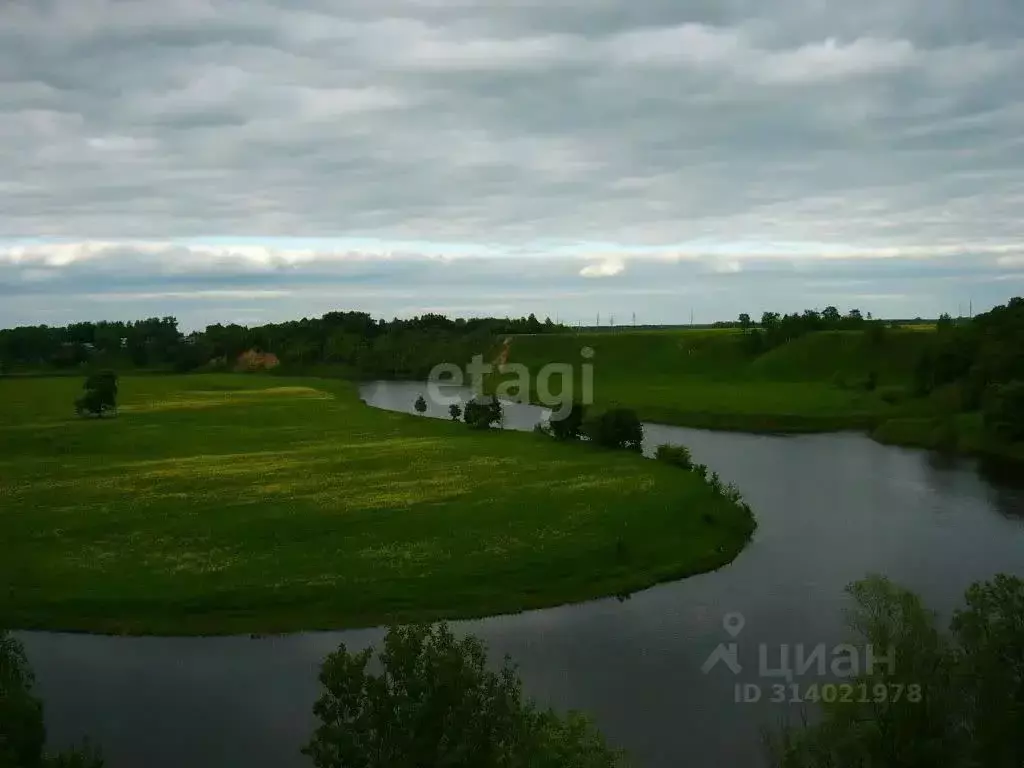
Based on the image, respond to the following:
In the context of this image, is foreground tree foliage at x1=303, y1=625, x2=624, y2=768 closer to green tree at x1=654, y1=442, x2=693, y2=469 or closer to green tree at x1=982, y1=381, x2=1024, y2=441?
green tree at x1=654, y1=442, x2=693, y2=469

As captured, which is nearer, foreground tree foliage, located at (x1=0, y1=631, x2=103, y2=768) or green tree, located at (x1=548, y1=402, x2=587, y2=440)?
foreground tree foliage, located at (x1=0, y1=631, x2=103, y2=768)

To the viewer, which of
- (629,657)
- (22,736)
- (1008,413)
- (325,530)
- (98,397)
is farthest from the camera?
(98,397)

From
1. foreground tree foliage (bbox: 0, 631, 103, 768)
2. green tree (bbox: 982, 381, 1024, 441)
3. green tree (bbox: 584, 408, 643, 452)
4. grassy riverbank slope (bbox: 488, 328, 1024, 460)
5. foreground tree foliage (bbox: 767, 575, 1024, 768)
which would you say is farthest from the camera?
grassy riverbank slope (bbox: 488, 328, 1024, 460)

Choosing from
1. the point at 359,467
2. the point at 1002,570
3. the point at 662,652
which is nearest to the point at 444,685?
the point at 662,652

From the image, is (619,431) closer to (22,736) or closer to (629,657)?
(629,657)

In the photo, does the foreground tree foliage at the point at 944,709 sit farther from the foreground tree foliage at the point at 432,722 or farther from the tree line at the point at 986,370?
the tree line at the point at 986,370

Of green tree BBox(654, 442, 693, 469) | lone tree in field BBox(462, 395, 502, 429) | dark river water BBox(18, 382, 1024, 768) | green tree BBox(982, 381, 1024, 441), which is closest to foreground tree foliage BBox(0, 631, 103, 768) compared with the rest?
dark river water BBox(18, 382, 1024, 768)

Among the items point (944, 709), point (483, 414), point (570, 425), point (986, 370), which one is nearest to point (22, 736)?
point (944, 709)
